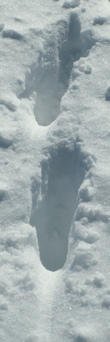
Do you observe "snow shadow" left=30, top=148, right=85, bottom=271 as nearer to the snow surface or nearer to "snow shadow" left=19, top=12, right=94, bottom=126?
the snow surface

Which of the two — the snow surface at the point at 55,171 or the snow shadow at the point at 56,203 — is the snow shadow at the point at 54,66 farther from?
the snow shadow at the point at 56,203

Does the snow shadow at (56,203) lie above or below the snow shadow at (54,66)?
below

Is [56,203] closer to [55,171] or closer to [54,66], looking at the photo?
[55,171]

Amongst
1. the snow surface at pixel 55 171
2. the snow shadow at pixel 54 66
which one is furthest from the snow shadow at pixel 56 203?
the snow shadow at pixel 54 66

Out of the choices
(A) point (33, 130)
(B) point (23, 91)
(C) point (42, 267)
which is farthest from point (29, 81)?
(C) point (42, 267)

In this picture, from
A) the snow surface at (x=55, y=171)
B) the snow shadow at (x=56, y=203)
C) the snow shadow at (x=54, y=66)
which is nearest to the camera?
A: the snow surface at (x=55, y=171)

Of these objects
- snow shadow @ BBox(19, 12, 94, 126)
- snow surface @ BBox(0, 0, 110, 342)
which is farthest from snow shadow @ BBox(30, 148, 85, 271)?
snow shadow @ BBox(19, 12, 94, 126)

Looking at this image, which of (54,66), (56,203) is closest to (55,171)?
(56,203)
